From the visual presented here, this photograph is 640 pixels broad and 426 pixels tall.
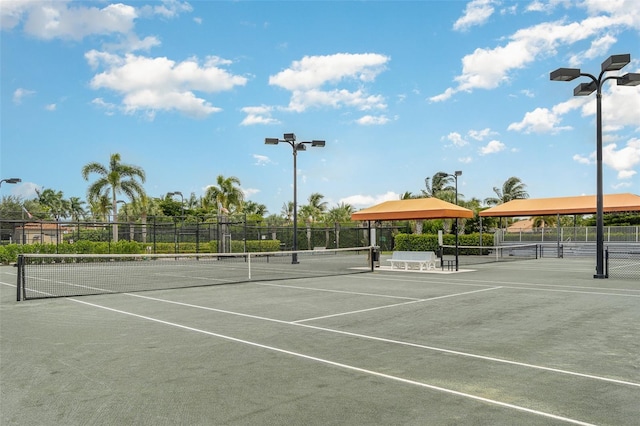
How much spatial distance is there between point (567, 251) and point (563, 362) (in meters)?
34.4

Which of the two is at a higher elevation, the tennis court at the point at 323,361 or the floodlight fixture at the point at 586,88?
the floodlight fixture at the point at 586,88

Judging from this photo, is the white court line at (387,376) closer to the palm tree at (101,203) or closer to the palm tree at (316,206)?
the palm tree at (101,203)

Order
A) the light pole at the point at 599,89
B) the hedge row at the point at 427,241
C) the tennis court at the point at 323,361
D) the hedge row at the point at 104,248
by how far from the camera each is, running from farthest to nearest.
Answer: the hedge row at the point at 427,241 → the hedge row at the point at 104,248 → the light pole at the point at 599,89 → the tennis court at the point at 323,361

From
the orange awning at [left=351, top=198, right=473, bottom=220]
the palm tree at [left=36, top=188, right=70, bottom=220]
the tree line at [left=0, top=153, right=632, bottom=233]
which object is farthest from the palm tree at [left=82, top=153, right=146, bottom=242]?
the palm tree at [left=36, top=188, right=70, bottom=220]

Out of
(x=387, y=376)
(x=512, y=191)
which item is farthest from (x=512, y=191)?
(x=387, y=376)

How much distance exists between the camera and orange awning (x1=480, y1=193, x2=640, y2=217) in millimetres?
32097

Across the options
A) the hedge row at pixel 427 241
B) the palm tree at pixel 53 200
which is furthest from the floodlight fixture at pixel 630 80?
the palm tree at pixel 53 200

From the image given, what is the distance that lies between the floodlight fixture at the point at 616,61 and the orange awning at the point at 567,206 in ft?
56.7

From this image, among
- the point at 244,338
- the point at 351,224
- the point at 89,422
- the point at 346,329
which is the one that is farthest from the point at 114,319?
the point at 351,224

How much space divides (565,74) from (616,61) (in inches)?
58.2

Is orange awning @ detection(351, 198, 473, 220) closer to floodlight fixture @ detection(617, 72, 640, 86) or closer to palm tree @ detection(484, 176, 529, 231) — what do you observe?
floodlight fixture @ detection(617, 72, 640, 86)

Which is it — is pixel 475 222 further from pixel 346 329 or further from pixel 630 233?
pixel 346 329

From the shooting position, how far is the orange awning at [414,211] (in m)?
23.0

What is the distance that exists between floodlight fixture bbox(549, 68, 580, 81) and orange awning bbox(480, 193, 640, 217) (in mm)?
17221
